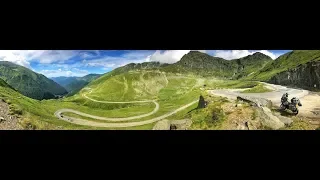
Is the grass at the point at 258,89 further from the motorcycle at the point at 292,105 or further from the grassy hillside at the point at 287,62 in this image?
the motorcycle at the point at 292,105

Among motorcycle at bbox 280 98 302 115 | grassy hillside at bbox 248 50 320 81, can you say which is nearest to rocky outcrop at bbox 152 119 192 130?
motorcycle at bbox 280 98 302 115

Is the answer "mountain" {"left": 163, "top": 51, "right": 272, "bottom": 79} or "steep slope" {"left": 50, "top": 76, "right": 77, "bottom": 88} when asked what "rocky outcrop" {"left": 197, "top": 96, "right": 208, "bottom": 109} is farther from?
"steep slope" {"left": 50, "top": 76, "right": 77, "bottom": 88}

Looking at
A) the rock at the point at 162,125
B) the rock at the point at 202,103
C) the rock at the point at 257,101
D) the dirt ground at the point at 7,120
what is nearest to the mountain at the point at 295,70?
the rock at the point at 257,101

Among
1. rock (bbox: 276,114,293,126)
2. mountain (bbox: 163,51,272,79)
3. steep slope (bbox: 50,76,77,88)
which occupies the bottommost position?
rock (bbox: 276,114,293,126)

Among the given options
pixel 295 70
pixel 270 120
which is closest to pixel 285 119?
pixel 270 120

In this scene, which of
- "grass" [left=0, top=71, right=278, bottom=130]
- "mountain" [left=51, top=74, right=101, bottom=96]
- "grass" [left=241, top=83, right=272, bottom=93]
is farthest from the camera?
"grass" [left=241, top=83, right=272, bottom=93]

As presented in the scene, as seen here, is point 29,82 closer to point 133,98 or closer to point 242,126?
point 133,98
